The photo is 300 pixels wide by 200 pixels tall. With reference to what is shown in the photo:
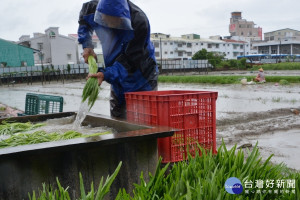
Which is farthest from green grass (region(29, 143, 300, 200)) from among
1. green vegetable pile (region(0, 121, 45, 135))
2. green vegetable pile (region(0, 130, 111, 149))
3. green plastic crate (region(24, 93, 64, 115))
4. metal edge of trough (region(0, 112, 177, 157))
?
green plastic crate (region(24, 93, 64, 115))

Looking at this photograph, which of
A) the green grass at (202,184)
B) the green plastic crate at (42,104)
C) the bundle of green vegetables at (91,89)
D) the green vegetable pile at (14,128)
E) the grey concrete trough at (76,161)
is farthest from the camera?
the green plastic crate at (42,104)

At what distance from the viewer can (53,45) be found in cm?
4834

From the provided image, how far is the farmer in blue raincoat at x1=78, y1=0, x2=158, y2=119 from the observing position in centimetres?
334

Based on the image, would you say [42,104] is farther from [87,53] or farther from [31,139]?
[31,139]

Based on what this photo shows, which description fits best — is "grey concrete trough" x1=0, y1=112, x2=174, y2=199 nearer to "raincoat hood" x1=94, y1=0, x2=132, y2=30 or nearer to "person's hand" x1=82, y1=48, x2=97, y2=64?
"raincoat hood" x1=94, y1=0, x2=132, y2=30

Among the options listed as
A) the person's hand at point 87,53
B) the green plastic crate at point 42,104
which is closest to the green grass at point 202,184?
the person's hand at point 87,53

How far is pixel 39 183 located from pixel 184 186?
3.71ft

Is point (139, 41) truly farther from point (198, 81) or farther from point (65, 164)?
point (198, 81)

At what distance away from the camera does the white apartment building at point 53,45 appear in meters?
48.3

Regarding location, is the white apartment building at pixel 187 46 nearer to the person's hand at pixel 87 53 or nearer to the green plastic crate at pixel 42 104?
the green plastic crate at pixel 42 104

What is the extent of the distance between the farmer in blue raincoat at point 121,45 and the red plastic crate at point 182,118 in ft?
2.18

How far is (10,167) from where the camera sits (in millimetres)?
2244

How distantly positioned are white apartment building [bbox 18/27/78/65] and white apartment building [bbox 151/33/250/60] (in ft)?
60.9

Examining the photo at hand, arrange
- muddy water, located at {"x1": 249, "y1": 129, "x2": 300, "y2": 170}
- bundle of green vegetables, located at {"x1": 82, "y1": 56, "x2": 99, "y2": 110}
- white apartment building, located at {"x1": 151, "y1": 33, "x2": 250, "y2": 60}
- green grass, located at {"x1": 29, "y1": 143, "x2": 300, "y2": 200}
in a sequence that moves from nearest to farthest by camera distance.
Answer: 1. green grass, located at {"x1": 29, "y1": 143, "x2": 300, "y2": 200}
2. bundle of green vegetables, located at {"x1": 82, "y1": 56, "x2": 99, "y2": 110}
3. muddy water, located at {"x1": 249, "y1": 129, "x2": 300, "y2": 170}
4. white apartment building, located at {"x1": 151, "y1": 33, "x2": 250, "y2": 60}
